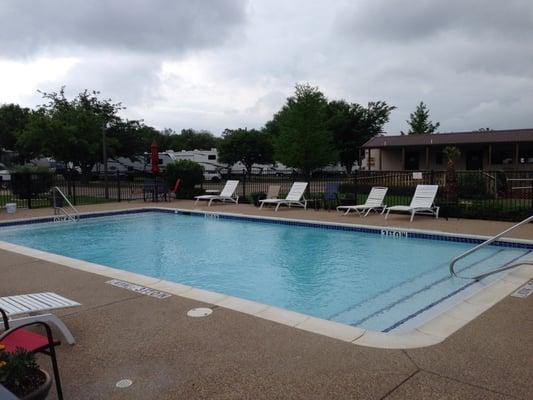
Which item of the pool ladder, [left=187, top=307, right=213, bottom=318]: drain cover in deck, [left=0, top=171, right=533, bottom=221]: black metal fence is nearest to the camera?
[left=187, top=307, right=213, bottom=318]: drain cover in deck

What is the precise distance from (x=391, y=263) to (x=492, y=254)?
202cm

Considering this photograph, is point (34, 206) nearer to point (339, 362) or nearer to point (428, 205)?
point (428, 205)

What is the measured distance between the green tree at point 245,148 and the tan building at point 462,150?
14.9 metres

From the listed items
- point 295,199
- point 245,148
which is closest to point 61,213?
point 295,199

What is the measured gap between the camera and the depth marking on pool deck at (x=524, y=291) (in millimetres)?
5121

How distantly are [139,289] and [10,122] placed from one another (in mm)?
44093

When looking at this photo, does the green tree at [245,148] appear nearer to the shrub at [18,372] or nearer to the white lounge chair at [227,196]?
the white lounge chair at [227,196]

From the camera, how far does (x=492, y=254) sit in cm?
867

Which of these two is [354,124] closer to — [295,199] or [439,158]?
[439,158]

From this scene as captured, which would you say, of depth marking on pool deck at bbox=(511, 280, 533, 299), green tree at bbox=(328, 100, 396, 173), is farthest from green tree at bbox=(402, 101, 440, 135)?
depth marking on pool deck at bbox=(511, 280, 533, 299)

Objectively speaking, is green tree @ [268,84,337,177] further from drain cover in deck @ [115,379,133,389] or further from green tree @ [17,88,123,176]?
drain cover in deck @ [115,379,133,389]

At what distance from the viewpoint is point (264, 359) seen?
3480 mm

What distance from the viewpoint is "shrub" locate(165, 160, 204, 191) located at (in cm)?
Result: 1883

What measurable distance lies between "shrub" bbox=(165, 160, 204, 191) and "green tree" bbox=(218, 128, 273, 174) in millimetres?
25044
